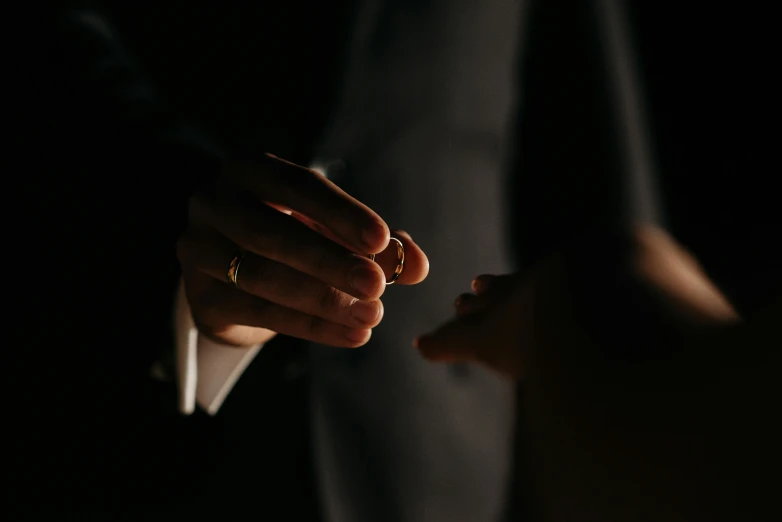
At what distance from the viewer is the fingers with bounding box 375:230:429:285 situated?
24cm

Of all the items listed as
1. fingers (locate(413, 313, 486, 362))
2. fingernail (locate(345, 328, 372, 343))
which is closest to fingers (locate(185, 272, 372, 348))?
fingernail (locate(345, 328, 372, 343))

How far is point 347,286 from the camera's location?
0.22 metres

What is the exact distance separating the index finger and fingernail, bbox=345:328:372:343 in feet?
0.15

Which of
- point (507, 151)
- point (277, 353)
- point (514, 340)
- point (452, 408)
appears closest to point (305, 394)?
point (277, 353)

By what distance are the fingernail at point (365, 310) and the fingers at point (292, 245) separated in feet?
0.04

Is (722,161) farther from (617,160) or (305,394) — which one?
(305,394)

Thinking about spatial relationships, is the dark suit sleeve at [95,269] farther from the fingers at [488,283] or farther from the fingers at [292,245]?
the fingers at [488,283]

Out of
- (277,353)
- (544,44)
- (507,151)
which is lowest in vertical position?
(277,353)

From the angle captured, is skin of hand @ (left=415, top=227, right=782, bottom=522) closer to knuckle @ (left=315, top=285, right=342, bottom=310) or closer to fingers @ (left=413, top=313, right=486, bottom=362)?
fingers @ (left=413, top=313, right=486, bottom=362)

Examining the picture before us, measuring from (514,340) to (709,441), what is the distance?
13 cm

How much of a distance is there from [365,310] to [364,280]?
0.08 ft

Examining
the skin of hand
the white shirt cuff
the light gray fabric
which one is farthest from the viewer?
the light gray fabric

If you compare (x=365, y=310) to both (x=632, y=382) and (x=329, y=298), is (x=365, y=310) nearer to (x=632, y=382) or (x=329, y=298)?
(x=329, y=298)

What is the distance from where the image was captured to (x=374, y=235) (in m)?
0.21
